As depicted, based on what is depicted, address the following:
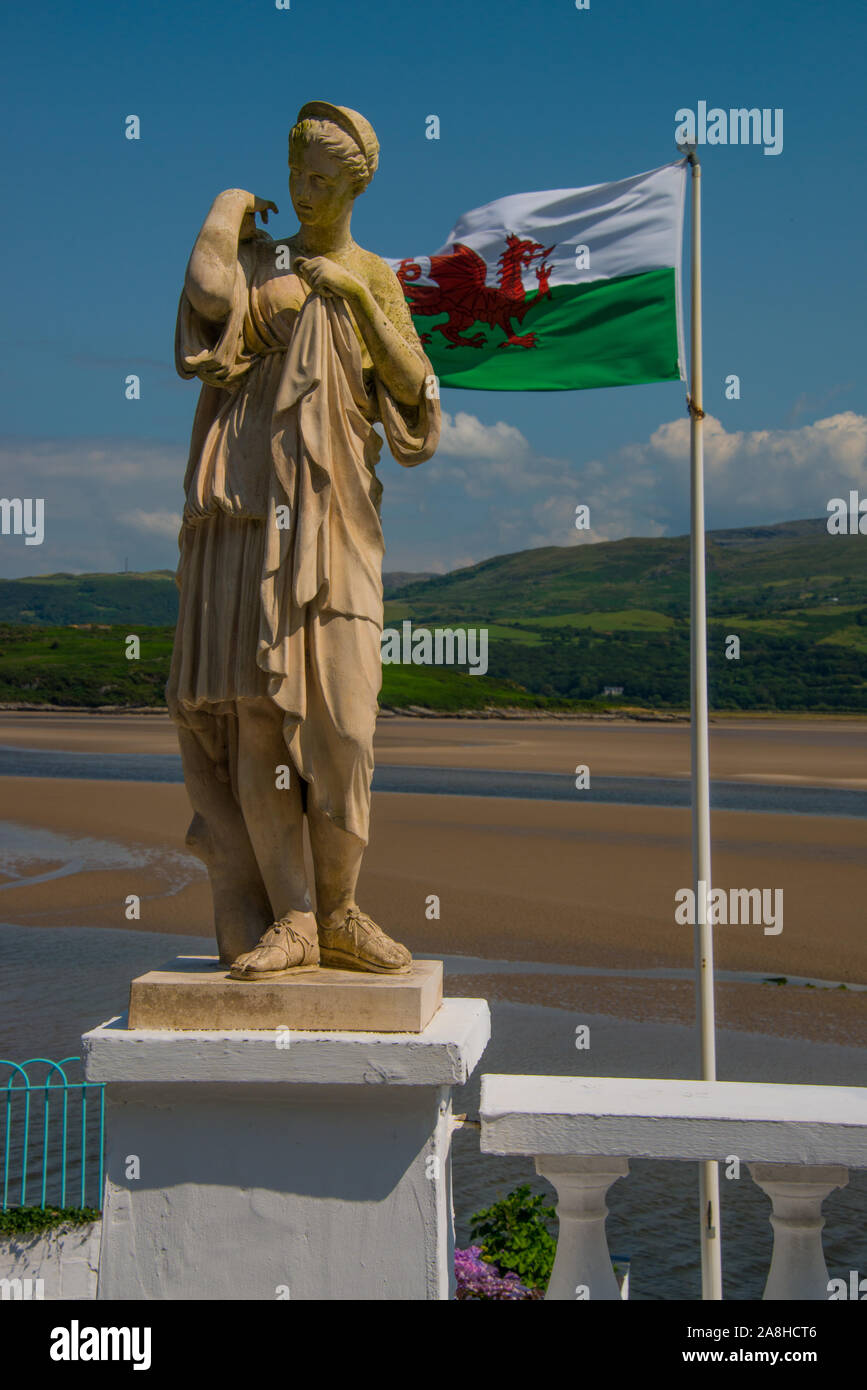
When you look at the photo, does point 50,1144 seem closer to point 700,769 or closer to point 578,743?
point 700,769

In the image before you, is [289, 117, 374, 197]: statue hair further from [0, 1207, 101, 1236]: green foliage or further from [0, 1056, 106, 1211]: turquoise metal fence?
[0, 1207, 101, 1236]: green foliage

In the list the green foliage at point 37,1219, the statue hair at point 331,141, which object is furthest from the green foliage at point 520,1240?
the statue hair at point 331,141

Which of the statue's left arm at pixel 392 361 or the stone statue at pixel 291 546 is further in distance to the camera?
the statue's left arm at pixel 392 361

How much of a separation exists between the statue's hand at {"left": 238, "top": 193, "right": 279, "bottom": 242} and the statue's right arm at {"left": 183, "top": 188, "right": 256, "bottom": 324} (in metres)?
0.14

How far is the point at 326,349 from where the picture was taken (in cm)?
Result: 447

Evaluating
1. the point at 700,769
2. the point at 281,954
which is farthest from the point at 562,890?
the point at 281,954

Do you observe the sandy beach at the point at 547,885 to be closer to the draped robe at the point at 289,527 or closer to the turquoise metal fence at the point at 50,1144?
the turquoise metal fence at the point at 50,1144

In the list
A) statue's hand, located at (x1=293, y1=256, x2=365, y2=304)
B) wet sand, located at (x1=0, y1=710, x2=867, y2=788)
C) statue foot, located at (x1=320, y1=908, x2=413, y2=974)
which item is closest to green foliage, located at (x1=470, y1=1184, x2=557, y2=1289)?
statue foot, located at (x1=320, y1=908, x2=413, y2=974)

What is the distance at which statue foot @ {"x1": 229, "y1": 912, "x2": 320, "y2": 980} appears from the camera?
428 centimetres

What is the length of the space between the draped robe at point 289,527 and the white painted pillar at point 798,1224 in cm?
176

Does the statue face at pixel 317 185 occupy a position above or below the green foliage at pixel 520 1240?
above

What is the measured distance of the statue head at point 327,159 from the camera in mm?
4590
